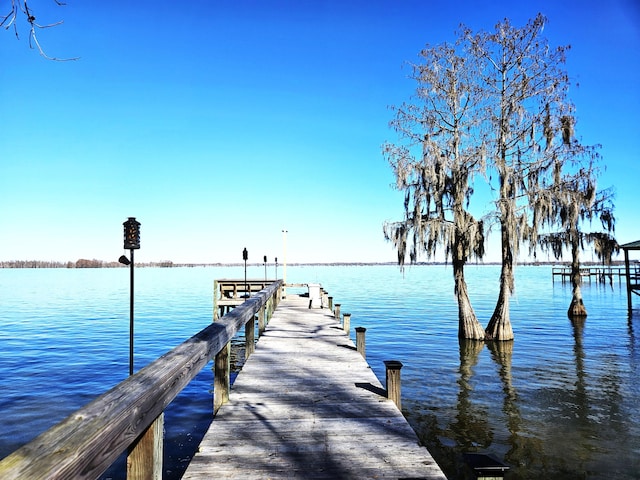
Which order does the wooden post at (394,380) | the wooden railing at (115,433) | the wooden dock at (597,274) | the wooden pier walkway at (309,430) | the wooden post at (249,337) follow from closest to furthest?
the wooden railing at (115,433)
the wooden pier walkway at (309,430)
the wooden post at (394,380)
the wooden post at (249,337)
the wooden dock at (597,274)

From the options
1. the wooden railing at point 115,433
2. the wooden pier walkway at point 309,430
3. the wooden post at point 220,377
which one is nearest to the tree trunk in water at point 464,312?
the wooden pier walkway at point 309,430

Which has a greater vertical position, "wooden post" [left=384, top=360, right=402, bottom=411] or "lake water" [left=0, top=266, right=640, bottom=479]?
"wooden post" [left=384, top=360, right=402, bottom=411]

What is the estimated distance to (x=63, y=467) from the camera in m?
1.62

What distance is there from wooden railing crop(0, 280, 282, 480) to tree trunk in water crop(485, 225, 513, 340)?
1343 centimetres

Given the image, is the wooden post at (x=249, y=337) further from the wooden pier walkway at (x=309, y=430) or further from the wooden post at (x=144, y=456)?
the wooden post at (x=144, y=456)

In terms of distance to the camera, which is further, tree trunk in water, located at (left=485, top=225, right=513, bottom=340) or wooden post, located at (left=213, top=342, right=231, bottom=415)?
tree trunk in water, located at (left=485, top=225, right=513, bottom=340)

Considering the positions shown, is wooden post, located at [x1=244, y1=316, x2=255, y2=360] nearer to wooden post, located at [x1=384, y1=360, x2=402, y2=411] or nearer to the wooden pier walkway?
the wooden pier walkway

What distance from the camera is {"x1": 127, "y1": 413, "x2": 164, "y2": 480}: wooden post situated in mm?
2818

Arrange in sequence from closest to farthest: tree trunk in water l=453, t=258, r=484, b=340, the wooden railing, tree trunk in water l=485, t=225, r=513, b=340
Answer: the wooden railing, tree trunk in water l=485, t=225, r=513, b=340, tree trunk in water l=453, t=258, r=484, b=340

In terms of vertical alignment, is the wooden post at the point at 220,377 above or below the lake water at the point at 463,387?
above

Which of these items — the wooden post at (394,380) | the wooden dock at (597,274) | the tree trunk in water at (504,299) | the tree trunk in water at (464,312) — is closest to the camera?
the wooden post at (394,380)

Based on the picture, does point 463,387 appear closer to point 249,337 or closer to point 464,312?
point 249,337

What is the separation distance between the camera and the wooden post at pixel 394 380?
5.62 m

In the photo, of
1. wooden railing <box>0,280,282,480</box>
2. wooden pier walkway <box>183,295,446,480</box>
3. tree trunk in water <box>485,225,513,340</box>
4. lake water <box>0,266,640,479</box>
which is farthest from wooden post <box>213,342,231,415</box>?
tree trunk in water <box>485,225,513,340</box>
